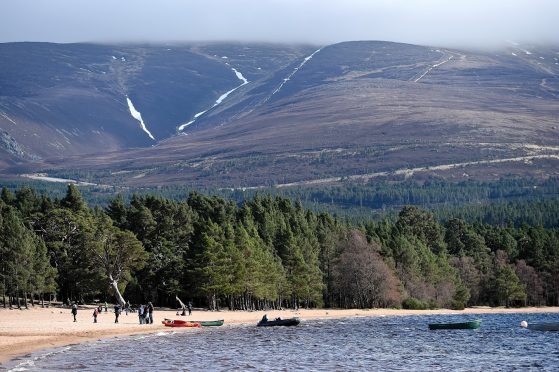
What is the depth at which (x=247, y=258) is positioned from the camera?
4948 inches

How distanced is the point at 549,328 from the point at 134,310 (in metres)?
54.2

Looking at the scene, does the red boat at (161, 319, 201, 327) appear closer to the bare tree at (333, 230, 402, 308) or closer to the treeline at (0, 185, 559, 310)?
the treeline at (0, 185, 559, 310)

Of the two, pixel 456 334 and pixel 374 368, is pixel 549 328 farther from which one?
pixel 374 368

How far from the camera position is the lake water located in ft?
192

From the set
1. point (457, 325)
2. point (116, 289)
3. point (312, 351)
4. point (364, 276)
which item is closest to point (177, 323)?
point (116, 289)

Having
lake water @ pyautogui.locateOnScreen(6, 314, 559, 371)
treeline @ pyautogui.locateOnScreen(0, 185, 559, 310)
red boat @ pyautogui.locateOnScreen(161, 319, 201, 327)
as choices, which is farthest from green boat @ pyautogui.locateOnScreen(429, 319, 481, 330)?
treeline @ pyautogui.locateOnScreen(0, 185, 559, 310)

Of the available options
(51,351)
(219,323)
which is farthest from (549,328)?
(51,351)

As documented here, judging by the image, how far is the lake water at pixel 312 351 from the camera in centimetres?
5847

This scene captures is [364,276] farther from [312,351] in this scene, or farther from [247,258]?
[312,351]

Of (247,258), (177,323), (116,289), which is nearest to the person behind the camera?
(177,323)

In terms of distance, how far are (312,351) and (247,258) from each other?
184 feet

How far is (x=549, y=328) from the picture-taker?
10162 centimetres

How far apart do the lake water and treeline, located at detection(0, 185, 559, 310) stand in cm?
2580

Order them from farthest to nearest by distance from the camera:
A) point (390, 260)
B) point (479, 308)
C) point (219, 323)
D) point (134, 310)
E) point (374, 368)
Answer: point (479, 308)
point (390, 260)
point (134, 310)
point (219, 323)
point (374, 368)
